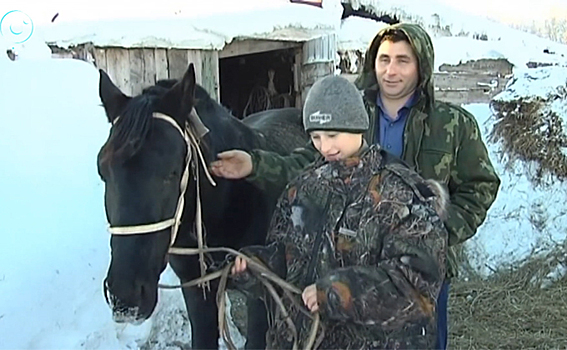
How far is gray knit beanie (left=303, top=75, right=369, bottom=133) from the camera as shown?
1.96 meters

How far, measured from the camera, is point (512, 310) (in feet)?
17.4

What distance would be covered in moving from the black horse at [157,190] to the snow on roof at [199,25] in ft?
11.0

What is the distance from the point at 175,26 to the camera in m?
6.38

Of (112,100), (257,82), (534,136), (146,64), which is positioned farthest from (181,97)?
(257,82)

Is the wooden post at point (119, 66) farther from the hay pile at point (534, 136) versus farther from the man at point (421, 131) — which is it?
the hay pile at point (534, 136)

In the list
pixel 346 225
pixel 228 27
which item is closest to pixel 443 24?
pixel 228 27

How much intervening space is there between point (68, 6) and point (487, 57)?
4976 millimetres

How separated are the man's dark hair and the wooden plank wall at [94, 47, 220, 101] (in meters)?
3.60

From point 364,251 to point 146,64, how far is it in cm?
466

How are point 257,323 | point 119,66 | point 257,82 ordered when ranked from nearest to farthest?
point 257,323 < point 119,66 < point 257,82

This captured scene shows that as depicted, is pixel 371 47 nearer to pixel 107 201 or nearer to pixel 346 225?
pixel 346 225

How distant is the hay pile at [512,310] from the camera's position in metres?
4.77

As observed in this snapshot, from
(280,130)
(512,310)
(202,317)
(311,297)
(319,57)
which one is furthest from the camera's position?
(319,57)

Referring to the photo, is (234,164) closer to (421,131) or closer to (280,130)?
(421,131)
